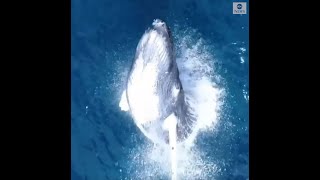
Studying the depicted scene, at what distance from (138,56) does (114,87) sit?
132 mm

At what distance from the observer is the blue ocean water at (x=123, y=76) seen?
2240 millimetres

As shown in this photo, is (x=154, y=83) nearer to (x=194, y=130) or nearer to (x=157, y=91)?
(x=157, y=91)

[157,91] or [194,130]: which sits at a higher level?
[157,91]

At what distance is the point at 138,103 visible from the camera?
7.38ft

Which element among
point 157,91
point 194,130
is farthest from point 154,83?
point 194,130

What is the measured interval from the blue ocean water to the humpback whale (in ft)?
0.08

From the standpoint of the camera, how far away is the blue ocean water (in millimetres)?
2240

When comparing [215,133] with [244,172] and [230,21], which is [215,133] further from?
[230,21]

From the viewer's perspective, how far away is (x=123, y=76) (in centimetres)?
226

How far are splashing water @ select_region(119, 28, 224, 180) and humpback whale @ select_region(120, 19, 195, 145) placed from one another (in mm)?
26

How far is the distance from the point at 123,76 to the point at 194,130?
0.30 meters

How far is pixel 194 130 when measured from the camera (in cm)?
225

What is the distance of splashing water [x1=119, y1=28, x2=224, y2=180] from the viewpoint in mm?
2246

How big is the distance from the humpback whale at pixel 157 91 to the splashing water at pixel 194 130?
3 cm
